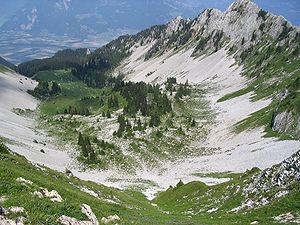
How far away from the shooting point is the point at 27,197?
23.4 m

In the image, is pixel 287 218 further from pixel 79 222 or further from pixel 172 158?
pixel 172 158

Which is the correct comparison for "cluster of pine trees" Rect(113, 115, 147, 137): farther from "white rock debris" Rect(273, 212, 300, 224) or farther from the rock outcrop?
"white rock debris" Rect(273, 212, 300, 224)

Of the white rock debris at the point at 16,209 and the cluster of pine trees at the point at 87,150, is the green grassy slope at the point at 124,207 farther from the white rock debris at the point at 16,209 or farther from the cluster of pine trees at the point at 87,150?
the cluster of pine trees at the point at 87,150

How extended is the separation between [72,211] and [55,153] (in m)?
90.1

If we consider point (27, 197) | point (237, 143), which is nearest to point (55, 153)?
point (237, 143)

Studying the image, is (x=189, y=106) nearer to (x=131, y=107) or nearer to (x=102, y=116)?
(x=131, y=107)

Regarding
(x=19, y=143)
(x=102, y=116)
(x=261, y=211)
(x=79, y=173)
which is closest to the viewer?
(x=261, y=211)

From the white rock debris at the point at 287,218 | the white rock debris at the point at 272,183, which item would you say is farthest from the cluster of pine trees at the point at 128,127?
the white rock debris at the point at 287,218

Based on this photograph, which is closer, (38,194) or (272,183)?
(38,194)

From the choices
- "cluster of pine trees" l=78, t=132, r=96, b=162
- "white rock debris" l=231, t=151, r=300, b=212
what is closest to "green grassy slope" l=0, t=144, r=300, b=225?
"white rock debris" l=231, t=151, r=300, b=212

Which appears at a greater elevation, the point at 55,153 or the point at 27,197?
the point at 27,197

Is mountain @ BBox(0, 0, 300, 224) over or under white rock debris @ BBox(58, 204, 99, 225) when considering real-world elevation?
under

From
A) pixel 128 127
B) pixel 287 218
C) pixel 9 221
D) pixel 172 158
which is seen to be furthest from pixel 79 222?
pixel 128 127

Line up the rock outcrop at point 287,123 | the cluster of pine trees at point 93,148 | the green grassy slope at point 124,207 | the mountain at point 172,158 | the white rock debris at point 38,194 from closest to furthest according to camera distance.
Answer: the green grassy slope at point 124,207
the white rock debris at point 38,194
the mountain at point 172,158
the rock outcrop at point 287,123
the cluster of pine trees at point 93,148
